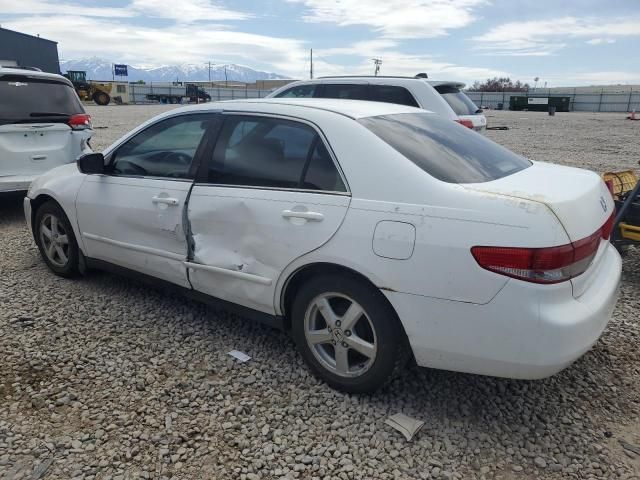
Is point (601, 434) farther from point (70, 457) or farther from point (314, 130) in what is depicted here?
point (70, 457)

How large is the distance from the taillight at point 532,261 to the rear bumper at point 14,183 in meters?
5.77

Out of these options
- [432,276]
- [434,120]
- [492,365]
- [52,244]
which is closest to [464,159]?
[434,120]

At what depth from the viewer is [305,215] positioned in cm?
272

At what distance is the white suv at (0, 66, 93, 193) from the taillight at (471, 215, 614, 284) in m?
5.82

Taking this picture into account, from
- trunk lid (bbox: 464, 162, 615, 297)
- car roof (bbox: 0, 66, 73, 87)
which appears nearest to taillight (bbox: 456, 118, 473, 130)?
trunk lid (bbox: 464, 162, 615, 297)

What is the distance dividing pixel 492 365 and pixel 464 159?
1.15m

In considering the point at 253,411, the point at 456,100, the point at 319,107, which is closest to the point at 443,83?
the point at 456,100

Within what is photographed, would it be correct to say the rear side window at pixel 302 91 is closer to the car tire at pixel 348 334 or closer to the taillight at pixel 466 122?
the taillight at pixel 466 122

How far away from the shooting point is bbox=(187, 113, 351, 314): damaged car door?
108 inches

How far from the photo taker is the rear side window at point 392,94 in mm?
6918

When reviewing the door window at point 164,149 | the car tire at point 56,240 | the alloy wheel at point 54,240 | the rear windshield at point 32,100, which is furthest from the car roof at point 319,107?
the rear windshield at point 32,100

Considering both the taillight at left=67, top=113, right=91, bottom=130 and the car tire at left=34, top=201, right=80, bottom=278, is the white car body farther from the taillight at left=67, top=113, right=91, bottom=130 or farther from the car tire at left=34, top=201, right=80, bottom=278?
the car tire at left=34, top=201, right=80, bottom=278

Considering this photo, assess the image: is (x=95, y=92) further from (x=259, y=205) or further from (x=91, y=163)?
(x=259, y=205)

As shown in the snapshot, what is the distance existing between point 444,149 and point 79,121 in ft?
18.2
